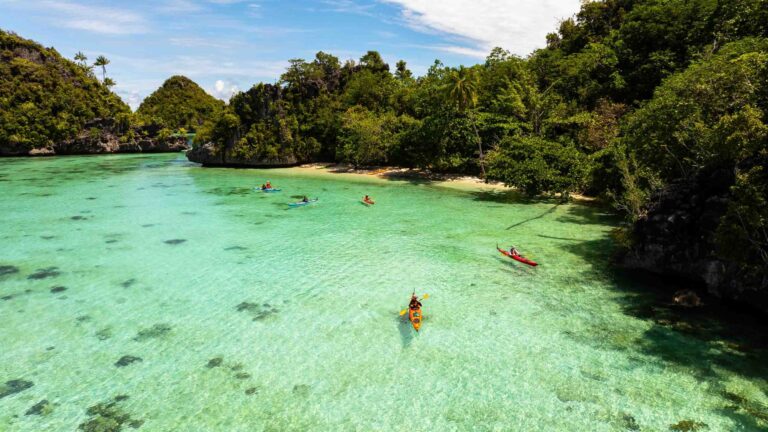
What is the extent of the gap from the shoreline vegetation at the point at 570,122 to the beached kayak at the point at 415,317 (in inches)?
448

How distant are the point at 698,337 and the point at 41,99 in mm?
122095

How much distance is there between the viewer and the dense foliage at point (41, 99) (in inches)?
3410

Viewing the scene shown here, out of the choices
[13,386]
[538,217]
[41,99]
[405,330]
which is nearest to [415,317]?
[405,330]

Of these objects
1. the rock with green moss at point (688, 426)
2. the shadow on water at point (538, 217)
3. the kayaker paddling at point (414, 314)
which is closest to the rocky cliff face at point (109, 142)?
the shadow on water at point (538, 217)

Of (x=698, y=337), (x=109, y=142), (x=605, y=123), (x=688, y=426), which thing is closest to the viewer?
(x=688, y=426)

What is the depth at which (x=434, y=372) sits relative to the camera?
1345cm

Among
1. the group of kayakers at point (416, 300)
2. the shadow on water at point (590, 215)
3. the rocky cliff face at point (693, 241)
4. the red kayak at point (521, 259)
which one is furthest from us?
the shadow on water at point (590, 215)

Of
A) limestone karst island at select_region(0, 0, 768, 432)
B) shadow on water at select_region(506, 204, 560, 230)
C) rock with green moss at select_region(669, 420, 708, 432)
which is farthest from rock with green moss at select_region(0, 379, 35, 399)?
shadow on water at select_region(506, 204, 560, 230)

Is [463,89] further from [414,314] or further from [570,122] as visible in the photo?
[414,314]

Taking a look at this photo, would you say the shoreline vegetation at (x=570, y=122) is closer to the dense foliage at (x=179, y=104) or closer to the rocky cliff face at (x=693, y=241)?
the rocky cliff face at (x=693, y=241)

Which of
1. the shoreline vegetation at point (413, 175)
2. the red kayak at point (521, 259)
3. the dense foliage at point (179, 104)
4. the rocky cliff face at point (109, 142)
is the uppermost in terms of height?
the dense foliage at point (179, 104)

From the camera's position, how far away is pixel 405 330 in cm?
1609

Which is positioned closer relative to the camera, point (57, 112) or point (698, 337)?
point (698, 337)

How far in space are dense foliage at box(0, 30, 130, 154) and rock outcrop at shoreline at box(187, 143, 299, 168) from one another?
42681 millimetres
